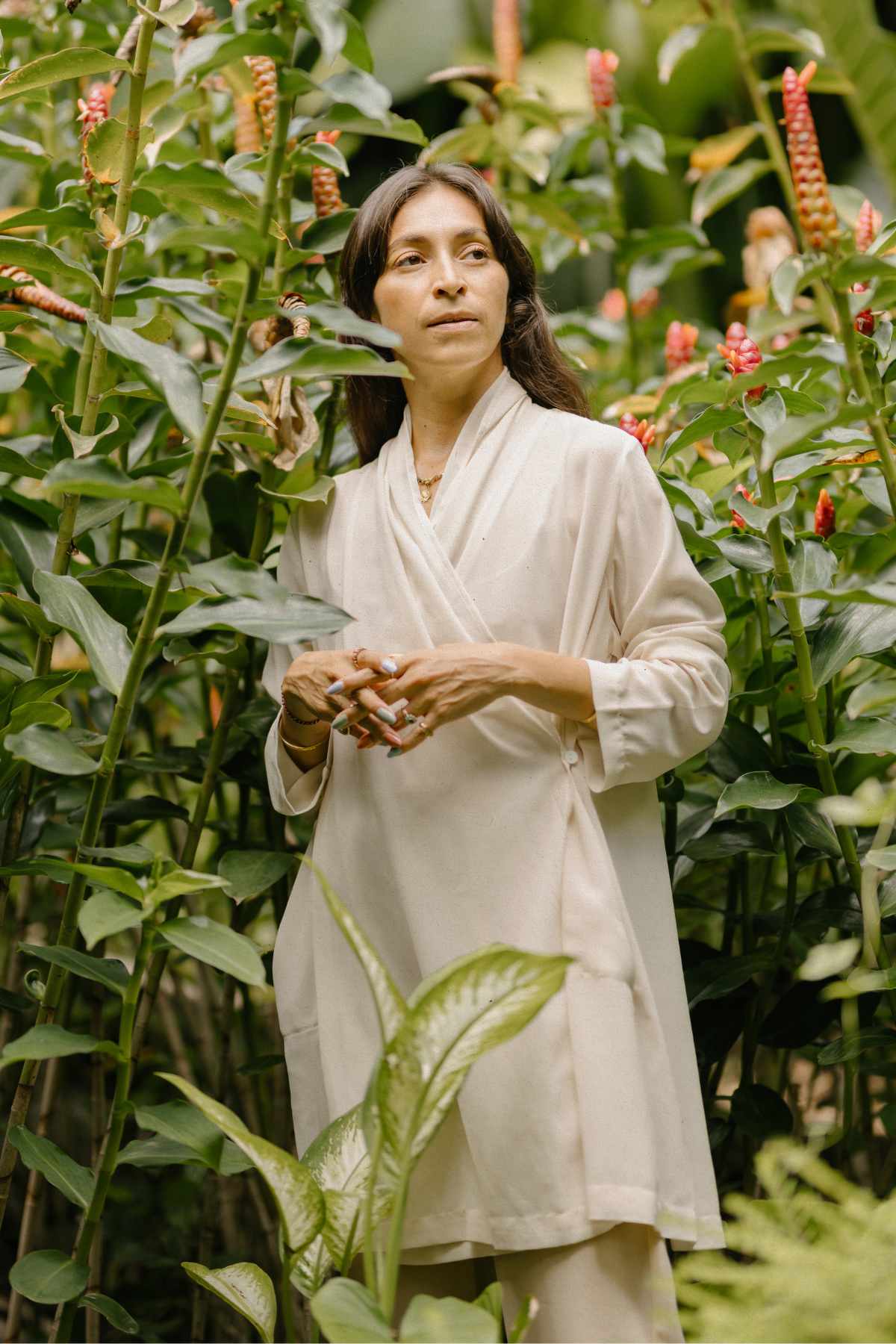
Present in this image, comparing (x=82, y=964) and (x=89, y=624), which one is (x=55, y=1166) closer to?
(x=82, y=964)

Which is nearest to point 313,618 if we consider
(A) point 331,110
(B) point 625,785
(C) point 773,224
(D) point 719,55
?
(B) point 625,785

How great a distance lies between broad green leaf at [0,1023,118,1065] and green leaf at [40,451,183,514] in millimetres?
430

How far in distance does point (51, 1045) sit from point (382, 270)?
807 mm

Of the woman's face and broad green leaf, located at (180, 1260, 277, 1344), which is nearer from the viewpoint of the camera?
broad green leaf, located at (180, 1260, 277, 1344)

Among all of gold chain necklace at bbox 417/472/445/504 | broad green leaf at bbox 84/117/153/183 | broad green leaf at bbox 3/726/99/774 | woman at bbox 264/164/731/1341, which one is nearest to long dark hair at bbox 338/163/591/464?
woman at bbox 264/164/731/1341

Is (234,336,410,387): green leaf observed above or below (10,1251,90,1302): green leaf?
above

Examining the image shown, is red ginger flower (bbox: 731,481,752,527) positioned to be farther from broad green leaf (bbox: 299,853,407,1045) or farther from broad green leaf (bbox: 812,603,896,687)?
broad green leaf (bbox: 299,853,407,1045)

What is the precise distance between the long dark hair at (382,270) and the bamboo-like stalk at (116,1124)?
63cm

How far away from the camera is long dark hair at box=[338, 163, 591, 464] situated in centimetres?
139

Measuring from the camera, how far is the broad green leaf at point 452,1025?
93 centimetres

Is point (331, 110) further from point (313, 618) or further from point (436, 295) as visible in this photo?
point (313, 618)

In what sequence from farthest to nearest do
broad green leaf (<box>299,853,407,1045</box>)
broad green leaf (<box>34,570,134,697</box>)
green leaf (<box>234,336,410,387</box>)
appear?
1. broad green leaf (<box>34,570,134,697</box>)
2. green leaf (<box>234,336,410,387</box>)
3. broad green leaf (<box>299,853,407,1045</box>)

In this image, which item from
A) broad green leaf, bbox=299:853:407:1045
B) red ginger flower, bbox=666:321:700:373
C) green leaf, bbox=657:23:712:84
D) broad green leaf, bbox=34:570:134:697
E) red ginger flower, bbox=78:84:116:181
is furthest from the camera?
red ginger flower, bbox=666:321:700:373

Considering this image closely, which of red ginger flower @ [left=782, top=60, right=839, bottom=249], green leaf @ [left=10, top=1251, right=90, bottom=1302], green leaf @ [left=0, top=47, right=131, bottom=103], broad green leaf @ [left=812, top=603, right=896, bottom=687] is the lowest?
green leaf @ [left=10, top=1251, right=90, bottom=1302]
